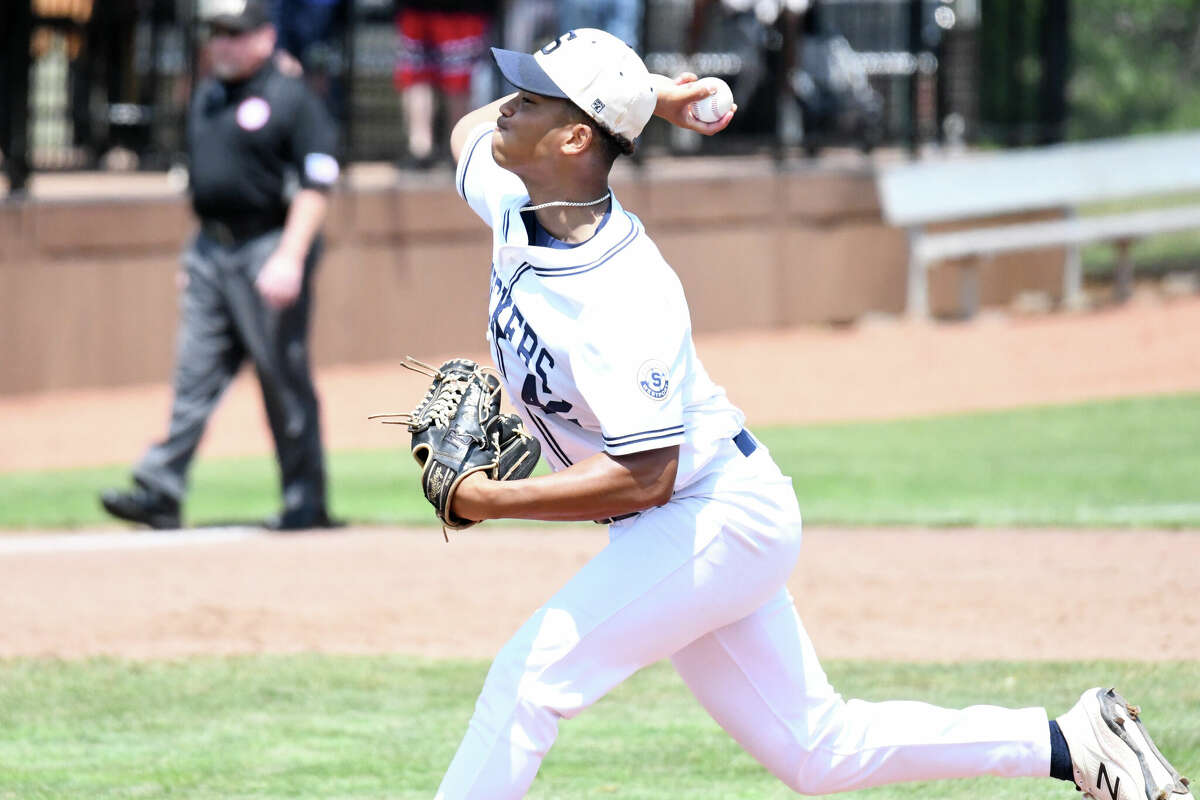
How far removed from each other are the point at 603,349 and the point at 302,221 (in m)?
4.68

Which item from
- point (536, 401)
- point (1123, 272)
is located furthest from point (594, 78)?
point (1123, 272)

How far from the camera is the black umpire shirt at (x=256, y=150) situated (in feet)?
26.4

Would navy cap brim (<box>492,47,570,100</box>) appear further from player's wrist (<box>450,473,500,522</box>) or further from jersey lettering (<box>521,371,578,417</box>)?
player's wrist (<box>450,473,500,522</box>)

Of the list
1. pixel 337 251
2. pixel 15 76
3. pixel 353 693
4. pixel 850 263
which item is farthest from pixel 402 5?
pixel 353 693

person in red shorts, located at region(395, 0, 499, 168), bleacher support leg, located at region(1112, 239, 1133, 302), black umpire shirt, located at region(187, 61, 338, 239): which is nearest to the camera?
black umpire shirt, located at region(187, 61, 338, 239)

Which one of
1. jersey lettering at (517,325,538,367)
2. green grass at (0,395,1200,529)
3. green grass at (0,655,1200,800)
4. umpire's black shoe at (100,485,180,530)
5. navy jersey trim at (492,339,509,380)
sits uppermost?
jersey lettering at (517,325,538,367)

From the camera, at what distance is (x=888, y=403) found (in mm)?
12445

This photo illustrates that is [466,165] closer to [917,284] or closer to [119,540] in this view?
[119,540]

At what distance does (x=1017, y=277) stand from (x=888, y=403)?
15.3ft

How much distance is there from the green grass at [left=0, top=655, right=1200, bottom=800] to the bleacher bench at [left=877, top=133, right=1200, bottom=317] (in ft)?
31.2

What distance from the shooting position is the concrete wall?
12.1 m

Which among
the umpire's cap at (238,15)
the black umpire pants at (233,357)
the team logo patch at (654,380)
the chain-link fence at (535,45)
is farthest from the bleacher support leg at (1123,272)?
the team logo patch at (654,380)

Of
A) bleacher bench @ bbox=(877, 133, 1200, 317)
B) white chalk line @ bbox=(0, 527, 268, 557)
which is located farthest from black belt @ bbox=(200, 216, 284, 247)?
bleacher bench @ bbox=(877, 133, 1200, 317)

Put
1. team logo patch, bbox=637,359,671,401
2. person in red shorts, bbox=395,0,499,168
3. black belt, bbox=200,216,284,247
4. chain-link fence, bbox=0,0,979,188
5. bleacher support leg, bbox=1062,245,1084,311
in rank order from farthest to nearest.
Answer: bleacher support leg, bbox=1062,245,1084,311
person in red shorts, bbox=395,0,499,168
chain-link fence, bbox=0,0,979,188
black belt, bbox=200,216,284,247
team logo patch, bbox=637,359,671,401
